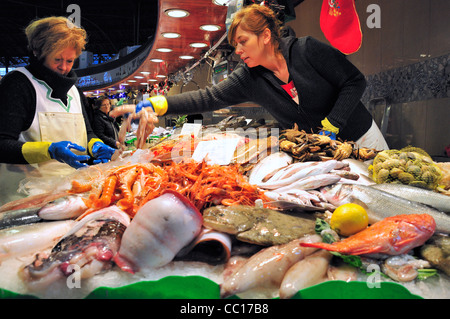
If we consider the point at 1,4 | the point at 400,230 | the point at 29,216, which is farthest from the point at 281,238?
the point at 1,4

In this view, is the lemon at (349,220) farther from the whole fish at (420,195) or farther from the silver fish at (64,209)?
the silver fish at (64,209)

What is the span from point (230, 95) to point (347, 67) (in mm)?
1013

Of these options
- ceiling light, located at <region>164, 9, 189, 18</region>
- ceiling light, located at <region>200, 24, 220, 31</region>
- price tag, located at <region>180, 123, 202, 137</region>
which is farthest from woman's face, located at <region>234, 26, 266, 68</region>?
ceiling light, located at <region>200, 24, 220, 31</region>

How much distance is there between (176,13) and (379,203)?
478 centimetres

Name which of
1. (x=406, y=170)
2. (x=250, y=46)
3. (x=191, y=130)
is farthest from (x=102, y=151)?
(x=406, y=170)

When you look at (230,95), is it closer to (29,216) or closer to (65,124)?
(65,124)

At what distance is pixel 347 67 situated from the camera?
2350 millimetres

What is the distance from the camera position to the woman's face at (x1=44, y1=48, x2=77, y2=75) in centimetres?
226

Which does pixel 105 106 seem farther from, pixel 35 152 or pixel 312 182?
pixel 312 182

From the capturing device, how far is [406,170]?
1510 millimetres

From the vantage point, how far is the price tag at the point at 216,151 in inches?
67.3

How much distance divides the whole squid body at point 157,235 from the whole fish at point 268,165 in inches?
23.5

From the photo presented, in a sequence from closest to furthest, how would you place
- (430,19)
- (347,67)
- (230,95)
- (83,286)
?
(83,286)
(347,67)
(230,95)
(430,19)

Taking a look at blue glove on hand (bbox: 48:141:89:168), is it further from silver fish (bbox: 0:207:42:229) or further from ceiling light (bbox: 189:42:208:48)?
ceiling light (bbox: 189:42:208:48)
